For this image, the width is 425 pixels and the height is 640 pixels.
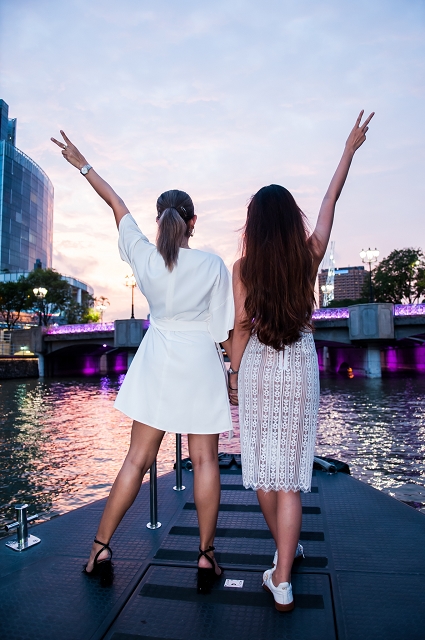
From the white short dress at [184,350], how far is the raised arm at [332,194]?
44 centimetres

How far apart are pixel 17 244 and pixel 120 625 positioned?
9123 centimetres

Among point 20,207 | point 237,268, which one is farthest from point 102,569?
point 20,207

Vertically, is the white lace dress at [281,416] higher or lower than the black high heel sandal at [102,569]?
higher

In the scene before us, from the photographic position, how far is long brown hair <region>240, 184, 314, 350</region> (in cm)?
201

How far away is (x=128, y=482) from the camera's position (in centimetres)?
221

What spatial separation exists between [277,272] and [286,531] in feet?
3.58

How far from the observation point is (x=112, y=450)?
8430 millimetres

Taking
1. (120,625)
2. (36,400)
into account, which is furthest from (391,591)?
(36,400)

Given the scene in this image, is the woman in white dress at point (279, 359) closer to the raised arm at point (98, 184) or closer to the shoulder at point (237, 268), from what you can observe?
the shoulder at point (237, 268)

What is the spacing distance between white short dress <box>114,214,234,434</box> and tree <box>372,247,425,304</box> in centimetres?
4940

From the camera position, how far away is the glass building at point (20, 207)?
3199 inches

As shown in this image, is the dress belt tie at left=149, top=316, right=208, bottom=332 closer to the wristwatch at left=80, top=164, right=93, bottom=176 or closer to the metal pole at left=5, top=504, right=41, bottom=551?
the wristwatch at left=80, top=164, right=93, bottom=176

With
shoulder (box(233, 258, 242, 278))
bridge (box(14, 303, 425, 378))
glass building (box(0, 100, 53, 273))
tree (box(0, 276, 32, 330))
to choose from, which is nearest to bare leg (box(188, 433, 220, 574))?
shoulder (box(233, 258, 242, 278))

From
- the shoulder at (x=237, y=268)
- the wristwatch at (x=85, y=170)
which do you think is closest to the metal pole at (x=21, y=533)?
the shoulder at (x=237, y=268)
